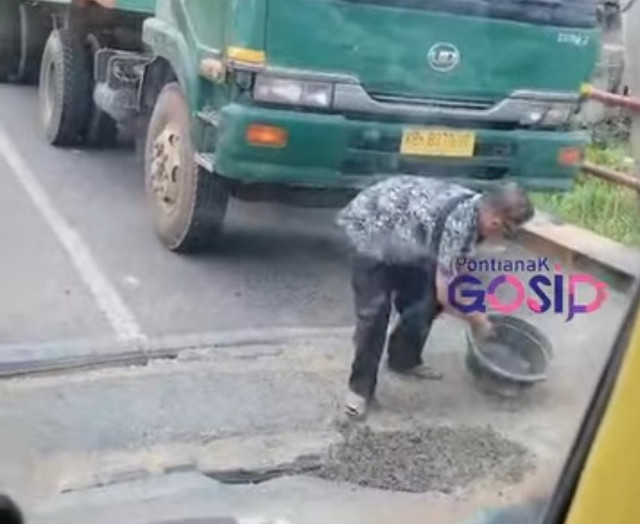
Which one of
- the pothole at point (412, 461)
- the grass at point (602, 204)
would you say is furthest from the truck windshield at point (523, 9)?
the pothole at point (412, 461)

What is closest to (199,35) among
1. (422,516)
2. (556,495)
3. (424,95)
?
(424,95)

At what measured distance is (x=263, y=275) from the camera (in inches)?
180

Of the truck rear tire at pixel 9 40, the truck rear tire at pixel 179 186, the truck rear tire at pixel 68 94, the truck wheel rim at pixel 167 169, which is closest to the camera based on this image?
the truck rear tire at pixel 179 186

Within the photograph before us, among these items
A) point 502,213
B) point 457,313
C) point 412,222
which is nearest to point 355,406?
point 457,313

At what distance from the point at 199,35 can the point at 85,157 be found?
1628 millimetres

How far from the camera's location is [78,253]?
4711 mm

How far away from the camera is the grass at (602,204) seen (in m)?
2.44

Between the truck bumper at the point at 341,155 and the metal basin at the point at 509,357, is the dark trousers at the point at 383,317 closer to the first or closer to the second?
the metal basin at the point at 509,357

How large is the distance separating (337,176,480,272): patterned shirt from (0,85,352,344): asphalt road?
1.71 ft

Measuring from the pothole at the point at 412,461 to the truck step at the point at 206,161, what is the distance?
1.17 m

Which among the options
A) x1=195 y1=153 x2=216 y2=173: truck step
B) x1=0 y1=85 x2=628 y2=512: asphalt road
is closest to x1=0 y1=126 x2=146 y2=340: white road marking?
x1=0 y1=85 x2=628 y2=512: asphalt road

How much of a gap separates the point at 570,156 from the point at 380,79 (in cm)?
63

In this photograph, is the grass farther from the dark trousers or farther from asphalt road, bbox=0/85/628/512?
the dark trousers

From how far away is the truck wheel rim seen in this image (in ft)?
15.1
